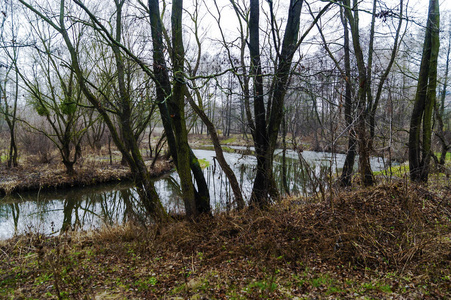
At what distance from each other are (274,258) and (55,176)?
12494 millimetres

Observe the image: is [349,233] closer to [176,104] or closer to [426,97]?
[176,104]

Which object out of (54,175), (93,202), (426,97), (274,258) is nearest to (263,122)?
(274,258)

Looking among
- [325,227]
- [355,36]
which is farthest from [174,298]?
[355,36]

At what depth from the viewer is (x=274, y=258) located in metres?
3.74

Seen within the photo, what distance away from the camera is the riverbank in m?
11.8

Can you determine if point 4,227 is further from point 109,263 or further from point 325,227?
point 325,227

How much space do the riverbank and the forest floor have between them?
8.03m

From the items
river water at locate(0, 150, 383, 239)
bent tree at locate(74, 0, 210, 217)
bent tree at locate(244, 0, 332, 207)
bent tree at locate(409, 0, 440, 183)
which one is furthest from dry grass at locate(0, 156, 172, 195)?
bent tree at locate(409, 0, 440, 183)

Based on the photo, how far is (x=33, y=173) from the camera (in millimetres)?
12984

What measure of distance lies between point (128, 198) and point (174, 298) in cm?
883

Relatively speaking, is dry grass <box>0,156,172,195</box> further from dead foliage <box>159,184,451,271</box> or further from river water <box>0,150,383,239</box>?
dead foliage <box>159,184,451,271</box>

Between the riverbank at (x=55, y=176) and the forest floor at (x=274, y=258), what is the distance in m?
8.03

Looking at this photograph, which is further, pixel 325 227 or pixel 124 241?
pixel 124 241

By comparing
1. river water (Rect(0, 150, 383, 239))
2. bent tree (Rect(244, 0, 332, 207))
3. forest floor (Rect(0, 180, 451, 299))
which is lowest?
river water (Rect(0, 150, 383, 239))
